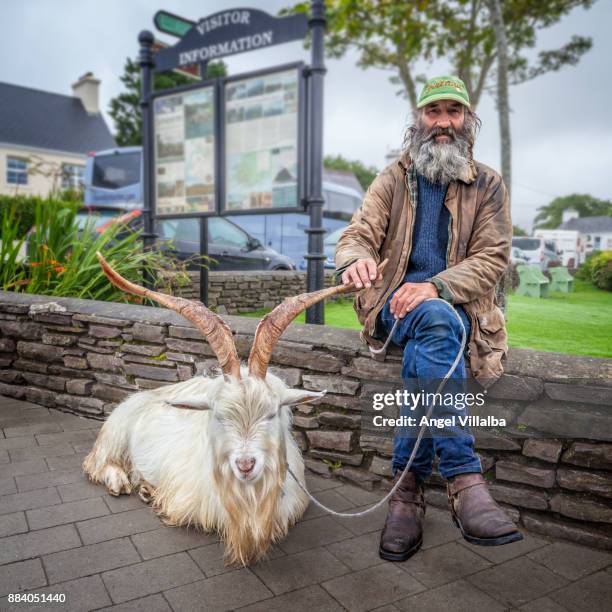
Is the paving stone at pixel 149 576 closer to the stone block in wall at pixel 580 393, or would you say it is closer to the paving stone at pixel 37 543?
the paving stone at pixel 37 543

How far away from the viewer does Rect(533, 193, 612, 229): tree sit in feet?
32.7

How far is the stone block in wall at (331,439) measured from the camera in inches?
130

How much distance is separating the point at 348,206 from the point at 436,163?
53.1 feet

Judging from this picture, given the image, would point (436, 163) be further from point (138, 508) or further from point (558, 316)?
point (558, 316)

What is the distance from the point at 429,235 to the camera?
9.79 ft

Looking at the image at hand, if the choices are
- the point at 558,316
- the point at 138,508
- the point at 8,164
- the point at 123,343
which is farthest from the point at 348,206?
the point at 8,164

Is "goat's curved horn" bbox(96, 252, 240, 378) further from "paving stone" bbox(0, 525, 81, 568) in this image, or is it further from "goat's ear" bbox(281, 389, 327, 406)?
"paving stone" bbox(0, 525, 81, 568)

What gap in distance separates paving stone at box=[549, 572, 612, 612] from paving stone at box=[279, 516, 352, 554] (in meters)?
0.97

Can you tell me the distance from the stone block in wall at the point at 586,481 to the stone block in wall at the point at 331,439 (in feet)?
3.84

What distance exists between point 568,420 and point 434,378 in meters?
0.76

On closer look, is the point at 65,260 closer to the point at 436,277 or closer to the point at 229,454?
the point at 229,454

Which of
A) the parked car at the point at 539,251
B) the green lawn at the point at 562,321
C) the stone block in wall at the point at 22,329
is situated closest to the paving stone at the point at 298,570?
the green lawn at the point at 562,321

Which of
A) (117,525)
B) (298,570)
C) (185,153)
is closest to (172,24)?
(185,153)

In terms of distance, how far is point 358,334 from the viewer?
138 inches
